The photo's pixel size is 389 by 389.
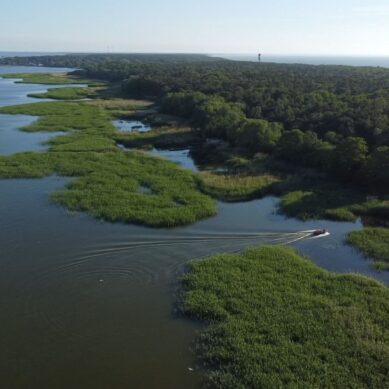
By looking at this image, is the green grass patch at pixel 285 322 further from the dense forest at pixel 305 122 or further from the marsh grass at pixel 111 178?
the dense forest at pixel 305 122

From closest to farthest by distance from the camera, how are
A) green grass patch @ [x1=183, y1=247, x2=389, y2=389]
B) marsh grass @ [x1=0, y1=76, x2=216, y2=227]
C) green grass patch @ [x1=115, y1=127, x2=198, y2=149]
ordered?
1. green grass patch @ [x1=183, y1=247, x2=389, y2=389]
2. marsh grass @ [x1=0, y1=76, x2=216, y2=227]
3. green grass patch @ [x1=115, y1=127, x2=198, y2=149]

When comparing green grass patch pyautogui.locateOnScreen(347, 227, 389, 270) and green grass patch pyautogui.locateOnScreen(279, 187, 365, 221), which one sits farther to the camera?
green grass patch pyautogui.locateOnScreen(279, 187, 365, 221)

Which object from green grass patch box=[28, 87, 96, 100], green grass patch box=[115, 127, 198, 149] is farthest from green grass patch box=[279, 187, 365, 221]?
green grass patch box=[28, 87, 96, 100]

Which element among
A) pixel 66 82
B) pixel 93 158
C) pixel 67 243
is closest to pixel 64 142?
pixel 93 158

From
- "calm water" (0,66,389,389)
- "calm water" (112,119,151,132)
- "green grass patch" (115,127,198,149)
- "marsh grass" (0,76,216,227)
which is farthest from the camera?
"calm water" (112,119,151,132)

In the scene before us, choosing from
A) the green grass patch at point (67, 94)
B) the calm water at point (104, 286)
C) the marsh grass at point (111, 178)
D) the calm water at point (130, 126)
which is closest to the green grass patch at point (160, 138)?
the marsh grass at point (111, 178)

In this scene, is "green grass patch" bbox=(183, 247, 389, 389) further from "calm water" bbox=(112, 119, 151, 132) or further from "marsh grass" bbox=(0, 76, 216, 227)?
"calm water" bbox=(112, 119, 151, 132)
